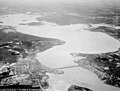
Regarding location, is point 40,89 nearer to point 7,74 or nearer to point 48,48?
point 7,74

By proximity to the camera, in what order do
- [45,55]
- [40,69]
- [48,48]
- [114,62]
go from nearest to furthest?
1. [40,69]
2. [114,62]
3. [45,55]
4. [48,48]

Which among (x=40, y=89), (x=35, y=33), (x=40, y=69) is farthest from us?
(x=35, y=33)

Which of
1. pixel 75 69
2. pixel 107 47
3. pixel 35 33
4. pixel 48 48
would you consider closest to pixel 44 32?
pixel 35 33

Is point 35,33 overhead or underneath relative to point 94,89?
Result: overhead

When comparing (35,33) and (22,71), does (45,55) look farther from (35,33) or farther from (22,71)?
(35,33)

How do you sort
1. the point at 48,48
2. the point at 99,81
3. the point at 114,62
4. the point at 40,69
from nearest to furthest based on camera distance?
the point at 99,81
the point at 40,69
the point at 114,62
the point at 48,48

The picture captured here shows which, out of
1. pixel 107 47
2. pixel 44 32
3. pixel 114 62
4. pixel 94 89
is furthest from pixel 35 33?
pixel 94 89

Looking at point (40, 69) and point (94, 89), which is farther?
point (40, 69)

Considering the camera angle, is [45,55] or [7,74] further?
[45,55]

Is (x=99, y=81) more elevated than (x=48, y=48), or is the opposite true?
(x=48, y=48)
